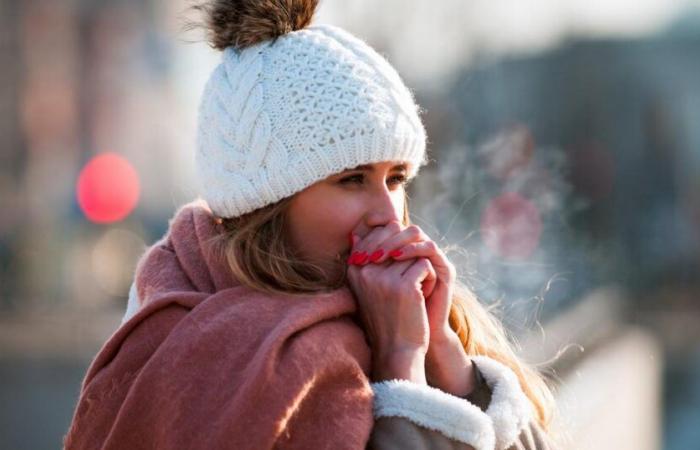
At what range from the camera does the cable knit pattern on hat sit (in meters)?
2.38

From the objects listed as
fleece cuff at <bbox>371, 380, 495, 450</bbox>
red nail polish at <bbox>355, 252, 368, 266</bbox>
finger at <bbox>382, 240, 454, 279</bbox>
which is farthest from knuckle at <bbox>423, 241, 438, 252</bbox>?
fleece cuff at <bbox>371, 380, 495, 450</bbox>

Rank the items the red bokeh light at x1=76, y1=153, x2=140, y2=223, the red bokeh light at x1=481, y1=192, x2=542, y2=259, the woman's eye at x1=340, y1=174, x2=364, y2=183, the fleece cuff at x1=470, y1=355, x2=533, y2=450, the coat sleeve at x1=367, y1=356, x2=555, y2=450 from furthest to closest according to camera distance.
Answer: the red bokeh light at x1=76, y1=153, x2=140, y2=223 → the red bokeh light at x1=481, y1=192, x2=542, y2=259 → the woman's eye at x1=340, y1=174, x2=364, y2=183 → the fleece cuff at x1=470, y1=355, x2=533, y2=450 → the coat sleeve at x1=367, y1=356, x2=555, y2=450

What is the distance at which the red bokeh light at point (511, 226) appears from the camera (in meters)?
5.84

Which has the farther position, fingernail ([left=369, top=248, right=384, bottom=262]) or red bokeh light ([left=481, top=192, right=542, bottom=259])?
red bokeh light ([left=481, top=192, right=542, bottom=259])

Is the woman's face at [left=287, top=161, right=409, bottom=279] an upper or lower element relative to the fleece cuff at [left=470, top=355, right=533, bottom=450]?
upper

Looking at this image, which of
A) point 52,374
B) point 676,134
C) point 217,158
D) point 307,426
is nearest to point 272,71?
point 217,158

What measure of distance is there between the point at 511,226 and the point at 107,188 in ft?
80.6

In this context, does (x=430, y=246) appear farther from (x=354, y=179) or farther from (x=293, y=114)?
(x=293, y=114)

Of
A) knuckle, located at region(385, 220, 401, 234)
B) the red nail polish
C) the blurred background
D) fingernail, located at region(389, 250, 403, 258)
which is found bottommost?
the blurred background

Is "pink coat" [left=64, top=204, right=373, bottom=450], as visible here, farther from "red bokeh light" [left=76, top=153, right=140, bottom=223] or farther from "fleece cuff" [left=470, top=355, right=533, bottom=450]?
"red bokeh light" [left=76, top=153, right=140, bottom=223]

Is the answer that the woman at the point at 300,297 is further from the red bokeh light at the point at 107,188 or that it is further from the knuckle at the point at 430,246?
the red bokeh light at the point at 107,188

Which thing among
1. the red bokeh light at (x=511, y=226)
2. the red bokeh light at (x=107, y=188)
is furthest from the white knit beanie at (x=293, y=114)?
the red bokeh light at (x=107, y=188)

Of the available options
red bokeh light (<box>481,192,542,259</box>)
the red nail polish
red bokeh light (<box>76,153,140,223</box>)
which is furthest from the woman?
red bokeh light (<box>76,153,140,223</box>)

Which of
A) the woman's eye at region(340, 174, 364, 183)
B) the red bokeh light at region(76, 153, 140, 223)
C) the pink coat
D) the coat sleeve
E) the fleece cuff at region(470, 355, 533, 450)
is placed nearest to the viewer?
the pink coat
